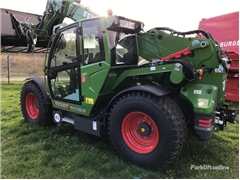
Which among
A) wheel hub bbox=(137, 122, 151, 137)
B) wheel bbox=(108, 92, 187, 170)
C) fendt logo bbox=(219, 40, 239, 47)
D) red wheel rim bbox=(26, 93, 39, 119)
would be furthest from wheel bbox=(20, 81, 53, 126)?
fendt logo bbox=(219, 40, 239, 47)

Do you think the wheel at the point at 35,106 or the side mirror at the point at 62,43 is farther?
the wheel at the point at 35,106

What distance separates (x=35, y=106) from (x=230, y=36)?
649 cm

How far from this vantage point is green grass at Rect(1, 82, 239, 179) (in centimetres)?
305

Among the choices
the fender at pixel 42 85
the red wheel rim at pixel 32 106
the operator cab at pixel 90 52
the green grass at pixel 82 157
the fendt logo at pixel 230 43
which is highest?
the fendt logo at pixel 230 43

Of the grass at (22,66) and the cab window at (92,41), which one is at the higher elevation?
the cab window at (92,41)

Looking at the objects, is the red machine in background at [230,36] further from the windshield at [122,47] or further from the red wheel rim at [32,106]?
the red wheel rim at [32,106]

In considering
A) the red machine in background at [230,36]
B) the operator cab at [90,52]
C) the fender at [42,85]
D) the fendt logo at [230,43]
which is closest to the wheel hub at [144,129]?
the operator cab at [90,52]

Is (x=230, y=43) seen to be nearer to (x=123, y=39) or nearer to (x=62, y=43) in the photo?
(x=123, y=39)

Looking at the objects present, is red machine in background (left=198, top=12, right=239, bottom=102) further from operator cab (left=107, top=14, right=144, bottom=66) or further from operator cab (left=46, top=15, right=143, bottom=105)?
operator cab (left=46, top=15, right=143, bottom=105)

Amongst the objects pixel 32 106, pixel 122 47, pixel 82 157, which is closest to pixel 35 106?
pixel 32 106

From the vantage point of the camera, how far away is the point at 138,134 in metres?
3.34

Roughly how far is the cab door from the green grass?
0.82 meters

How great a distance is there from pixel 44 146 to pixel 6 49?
16.6 ft

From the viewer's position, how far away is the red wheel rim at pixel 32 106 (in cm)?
513
